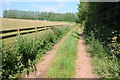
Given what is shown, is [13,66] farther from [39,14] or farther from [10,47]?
[39,14]

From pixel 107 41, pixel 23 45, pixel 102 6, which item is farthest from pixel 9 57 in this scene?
pixel 102 6

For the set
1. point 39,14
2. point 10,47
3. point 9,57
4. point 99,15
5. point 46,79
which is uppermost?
point 39,14

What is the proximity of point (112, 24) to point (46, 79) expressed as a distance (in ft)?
16.6

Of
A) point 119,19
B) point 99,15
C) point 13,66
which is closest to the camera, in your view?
point 13,66

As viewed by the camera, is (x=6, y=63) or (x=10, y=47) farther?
(x=10, y=47)

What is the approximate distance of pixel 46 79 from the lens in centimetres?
422

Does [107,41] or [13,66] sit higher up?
Answer: [107,41]

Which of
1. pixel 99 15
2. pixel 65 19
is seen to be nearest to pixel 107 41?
pixel 99 15

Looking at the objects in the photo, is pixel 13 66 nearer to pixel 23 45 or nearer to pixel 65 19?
pixel 23 45

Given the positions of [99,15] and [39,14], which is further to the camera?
[39,14]

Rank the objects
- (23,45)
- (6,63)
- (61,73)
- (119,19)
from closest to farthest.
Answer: (6,63)
(61,73)
(23,45)
(119,19)

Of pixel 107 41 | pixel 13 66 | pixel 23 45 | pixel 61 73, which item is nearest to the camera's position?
pixel 13 66

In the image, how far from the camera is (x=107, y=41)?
295 inches

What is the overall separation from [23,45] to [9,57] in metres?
1.22
